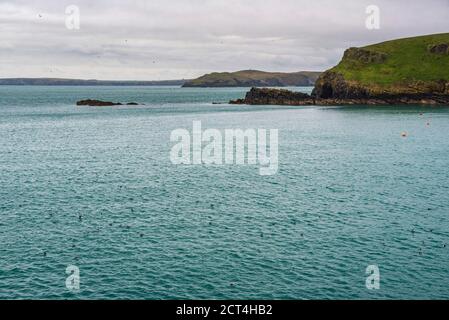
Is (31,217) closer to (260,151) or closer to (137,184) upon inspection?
(137,184)

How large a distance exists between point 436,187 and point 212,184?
111 feet

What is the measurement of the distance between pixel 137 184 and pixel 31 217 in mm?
20319

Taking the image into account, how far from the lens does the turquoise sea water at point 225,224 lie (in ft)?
137

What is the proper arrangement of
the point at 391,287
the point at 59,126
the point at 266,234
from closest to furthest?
1. the point at 391,287
2. the point at 266,234
3. the point at 59,126

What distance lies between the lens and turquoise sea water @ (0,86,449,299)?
41.9 m

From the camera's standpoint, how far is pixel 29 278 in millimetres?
42781

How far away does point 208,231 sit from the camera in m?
54.7

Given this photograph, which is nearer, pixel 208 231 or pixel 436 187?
pixel 208 231

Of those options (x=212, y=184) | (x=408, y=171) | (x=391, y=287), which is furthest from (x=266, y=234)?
(x=408, y=171)

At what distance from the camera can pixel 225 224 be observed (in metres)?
57.1

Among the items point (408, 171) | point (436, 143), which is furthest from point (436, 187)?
point (436, 143)
